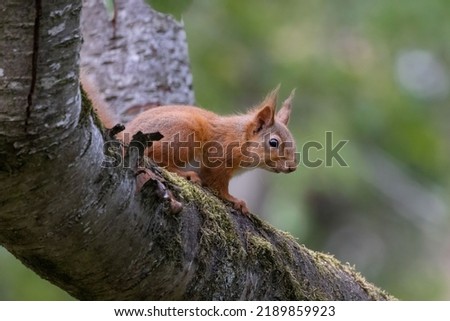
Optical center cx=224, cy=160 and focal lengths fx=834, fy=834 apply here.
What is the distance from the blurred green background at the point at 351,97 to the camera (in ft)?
20.9

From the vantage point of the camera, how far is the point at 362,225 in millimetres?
9617

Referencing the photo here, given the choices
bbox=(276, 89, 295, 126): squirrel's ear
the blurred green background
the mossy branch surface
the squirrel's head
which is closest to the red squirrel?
the squirrel's head

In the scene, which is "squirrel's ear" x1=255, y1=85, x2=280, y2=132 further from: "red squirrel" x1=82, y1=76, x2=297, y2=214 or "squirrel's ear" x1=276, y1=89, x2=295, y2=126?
"squirrel's ear" x1=276, y1=89, x2=295, y2=126

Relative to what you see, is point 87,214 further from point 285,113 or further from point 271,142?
point 285,113

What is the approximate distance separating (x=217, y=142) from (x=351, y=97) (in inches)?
116

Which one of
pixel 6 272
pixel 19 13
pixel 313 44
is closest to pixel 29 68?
pixel 19 13

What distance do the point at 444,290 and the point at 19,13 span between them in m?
6.87

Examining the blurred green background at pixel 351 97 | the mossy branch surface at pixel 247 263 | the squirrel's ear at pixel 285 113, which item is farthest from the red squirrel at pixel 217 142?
the blurred green background at pixel 351 97

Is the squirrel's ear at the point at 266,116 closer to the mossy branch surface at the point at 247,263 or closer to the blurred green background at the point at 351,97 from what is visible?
the mossy branch surface at the point at 247,263

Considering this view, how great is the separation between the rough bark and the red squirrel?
509 millimetres

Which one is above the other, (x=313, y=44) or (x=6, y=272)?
(x=313, y=44)

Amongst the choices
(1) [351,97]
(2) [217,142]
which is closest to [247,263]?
(2) [217,142]

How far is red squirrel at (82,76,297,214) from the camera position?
348cm

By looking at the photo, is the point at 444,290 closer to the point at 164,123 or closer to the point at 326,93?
the point at 326,93
